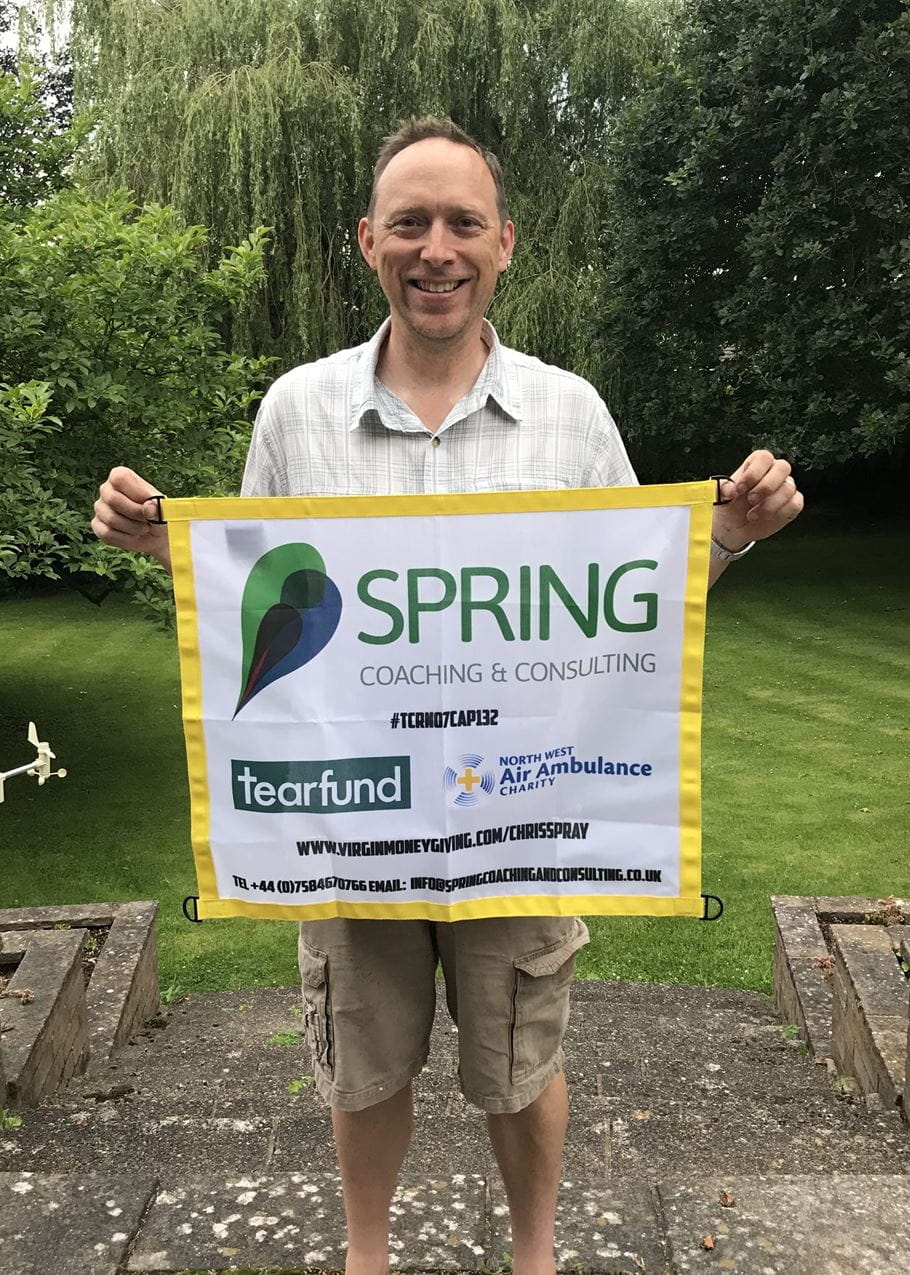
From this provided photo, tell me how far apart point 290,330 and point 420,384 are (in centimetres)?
1297

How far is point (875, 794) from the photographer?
847 centimetres

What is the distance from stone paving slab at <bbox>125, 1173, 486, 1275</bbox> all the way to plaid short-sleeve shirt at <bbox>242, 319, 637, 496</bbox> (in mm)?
1370

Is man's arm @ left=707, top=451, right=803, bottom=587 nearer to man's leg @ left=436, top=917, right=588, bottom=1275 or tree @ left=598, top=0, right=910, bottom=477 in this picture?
man's leg @ left=436, top=917, right=588, bottom=1275

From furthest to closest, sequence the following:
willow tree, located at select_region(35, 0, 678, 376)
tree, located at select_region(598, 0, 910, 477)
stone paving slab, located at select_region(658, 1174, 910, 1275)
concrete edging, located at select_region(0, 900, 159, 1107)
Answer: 1. willow tree, located at select_region(35, 0, 678, 376)
2. tree, located at select_region(598, 0, 910, 477)
3. concrete edging, located at select_region(0, 900, 159, 1107)
4. stone paving slab, located at select_region(658, 1174, 910, 1275)

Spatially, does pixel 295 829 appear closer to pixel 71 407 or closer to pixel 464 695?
pixel 464 695

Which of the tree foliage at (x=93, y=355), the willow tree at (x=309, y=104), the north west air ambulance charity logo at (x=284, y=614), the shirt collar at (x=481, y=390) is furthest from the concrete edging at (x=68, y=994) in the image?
the willow tree at (x=309, y=104)

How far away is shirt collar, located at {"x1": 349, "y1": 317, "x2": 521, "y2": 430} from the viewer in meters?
2.16

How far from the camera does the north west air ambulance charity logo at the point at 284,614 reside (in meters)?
2.20

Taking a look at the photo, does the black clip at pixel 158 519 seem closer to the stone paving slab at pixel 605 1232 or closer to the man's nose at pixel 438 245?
the man's nose at pixel 438 245

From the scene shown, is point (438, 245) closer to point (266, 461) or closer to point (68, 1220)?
point (266, 461)

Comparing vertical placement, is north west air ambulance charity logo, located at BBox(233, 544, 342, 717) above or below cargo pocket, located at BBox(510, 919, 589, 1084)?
above

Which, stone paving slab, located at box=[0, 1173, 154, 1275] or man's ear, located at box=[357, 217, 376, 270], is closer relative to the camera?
stone paving slab, located at box=[0, 1173, 154, 1275]

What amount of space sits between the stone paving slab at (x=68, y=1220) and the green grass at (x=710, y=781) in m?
3.61

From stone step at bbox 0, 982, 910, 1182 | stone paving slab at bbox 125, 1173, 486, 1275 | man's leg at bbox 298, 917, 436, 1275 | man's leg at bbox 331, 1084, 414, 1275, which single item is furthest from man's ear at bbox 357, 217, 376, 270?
stone step at bbox 0, 982, 910, 1182
